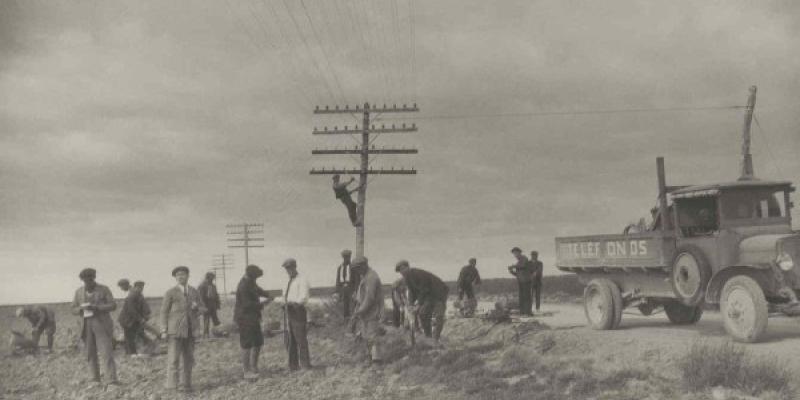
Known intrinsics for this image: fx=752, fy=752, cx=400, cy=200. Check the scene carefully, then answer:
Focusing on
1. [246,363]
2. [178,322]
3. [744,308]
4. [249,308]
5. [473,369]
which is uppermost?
[249,308]

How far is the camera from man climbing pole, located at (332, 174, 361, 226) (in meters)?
25.2

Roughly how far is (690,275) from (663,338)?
119 cm

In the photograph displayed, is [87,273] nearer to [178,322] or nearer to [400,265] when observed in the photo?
[178,322]

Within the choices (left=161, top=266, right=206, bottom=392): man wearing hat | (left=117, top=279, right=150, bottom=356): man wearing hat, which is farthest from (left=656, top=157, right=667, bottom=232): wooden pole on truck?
(left=117, top=279, right=150, bottom=356): man wearing hat

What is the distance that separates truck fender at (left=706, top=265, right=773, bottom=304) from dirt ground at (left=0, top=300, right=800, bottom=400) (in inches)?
31.0

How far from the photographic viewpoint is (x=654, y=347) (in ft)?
38.6

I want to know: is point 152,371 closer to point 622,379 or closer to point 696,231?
point 622,379

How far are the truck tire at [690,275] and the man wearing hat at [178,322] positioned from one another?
819 centimetres

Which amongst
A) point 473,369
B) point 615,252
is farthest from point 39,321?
point 615,252

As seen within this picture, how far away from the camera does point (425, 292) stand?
47.9 ft

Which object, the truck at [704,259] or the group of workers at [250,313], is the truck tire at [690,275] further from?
the group of workers at [250,313]

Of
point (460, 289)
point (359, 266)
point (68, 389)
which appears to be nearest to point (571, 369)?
point (359, 266)

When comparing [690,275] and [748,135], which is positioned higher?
[748,135]

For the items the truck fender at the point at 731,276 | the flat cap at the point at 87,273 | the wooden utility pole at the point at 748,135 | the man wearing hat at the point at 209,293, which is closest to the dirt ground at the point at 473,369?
the truck fender at the point at 731,276
